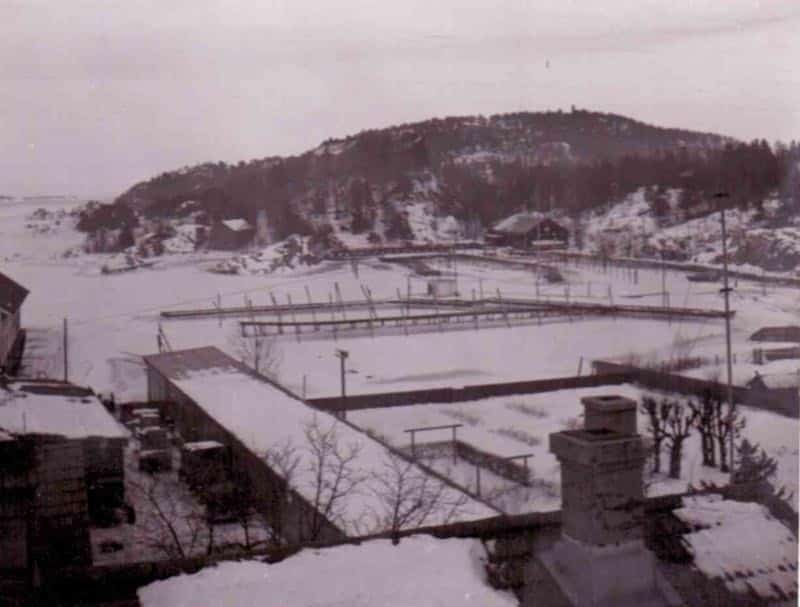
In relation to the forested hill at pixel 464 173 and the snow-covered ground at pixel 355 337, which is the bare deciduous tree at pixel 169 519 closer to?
the snow-covered ground at pixel 355 337

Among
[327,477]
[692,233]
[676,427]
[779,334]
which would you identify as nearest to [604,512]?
A: [327,477]

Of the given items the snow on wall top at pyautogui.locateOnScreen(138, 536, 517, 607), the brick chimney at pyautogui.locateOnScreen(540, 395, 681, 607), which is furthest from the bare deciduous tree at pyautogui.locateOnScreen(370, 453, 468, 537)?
the brick chimney at pyautogui.locateOnScreen(540, 395, 681, 607)

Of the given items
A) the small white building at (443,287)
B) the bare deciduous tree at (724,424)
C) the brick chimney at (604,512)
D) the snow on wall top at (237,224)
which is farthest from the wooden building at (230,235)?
the bare deciduous tree at (724,424)

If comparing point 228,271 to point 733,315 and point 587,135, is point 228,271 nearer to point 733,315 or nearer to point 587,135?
point 587,135

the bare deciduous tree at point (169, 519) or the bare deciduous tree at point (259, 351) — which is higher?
the bare deciduous tree at point (259, 351)

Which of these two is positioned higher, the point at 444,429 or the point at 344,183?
the point at 344,183

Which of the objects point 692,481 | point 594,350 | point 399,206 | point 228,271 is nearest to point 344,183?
point 399,206

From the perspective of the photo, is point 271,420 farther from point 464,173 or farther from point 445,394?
point 464,173
